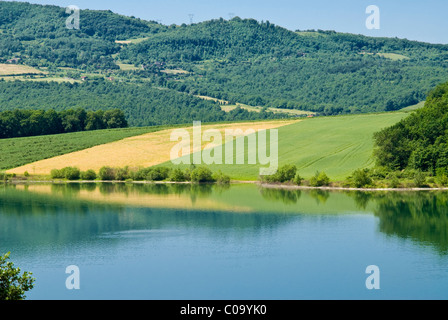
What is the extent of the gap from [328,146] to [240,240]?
44.2 meters

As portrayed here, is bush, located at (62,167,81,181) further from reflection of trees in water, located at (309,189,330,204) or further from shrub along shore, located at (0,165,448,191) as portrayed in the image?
reflection of trees in water, located at (309,189,330,204)

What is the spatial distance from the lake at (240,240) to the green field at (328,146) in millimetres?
9062

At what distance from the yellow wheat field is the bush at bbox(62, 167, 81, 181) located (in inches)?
62.9

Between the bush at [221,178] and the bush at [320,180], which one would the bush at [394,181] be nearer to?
the bush at [320,180]

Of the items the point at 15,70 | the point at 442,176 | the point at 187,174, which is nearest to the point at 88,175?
the point at 187,174

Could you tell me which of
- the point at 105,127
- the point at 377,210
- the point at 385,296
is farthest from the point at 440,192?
the point at 105,127

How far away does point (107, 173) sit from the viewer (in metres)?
80.1

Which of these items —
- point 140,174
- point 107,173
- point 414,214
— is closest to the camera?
point 414,214

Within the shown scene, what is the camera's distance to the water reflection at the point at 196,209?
46562mm

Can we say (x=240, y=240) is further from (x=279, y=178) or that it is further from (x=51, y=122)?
(x=51, y=122)

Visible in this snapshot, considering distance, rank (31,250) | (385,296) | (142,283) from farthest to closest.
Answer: (31,250) → (142,283) → (385,296)
